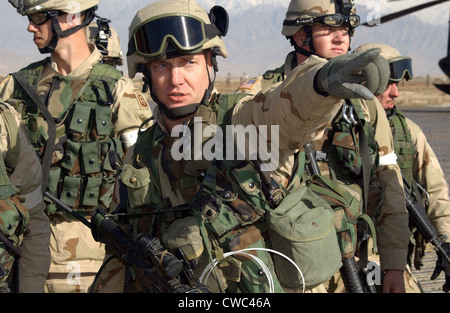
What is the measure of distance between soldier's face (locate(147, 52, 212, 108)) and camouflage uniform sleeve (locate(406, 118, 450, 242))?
8.29 ft

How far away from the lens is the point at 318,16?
4977 mm

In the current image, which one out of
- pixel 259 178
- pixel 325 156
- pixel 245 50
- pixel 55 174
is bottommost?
pixel 245 50

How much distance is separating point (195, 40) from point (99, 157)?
6.68 ft

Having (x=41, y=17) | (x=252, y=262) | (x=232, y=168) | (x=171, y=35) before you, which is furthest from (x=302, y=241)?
(x=41, y=17)

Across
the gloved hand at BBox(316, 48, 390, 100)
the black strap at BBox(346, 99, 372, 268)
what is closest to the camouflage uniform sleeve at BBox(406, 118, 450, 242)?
the black strap at BBox(346, 99, 372, 268)

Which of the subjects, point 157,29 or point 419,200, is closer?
point 157,29

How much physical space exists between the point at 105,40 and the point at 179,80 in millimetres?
4911

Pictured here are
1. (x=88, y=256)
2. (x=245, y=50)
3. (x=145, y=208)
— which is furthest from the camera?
(x=245, y=50)

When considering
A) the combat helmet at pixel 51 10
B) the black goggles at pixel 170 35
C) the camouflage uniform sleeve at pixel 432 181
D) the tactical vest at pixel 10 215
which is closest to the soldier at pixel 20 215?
the tactical vest at pixel 10 215

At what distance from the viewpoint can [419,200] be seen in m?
5.09

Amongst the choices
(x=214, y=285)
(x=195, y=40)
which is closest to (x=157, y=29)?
(x=195, y=40)

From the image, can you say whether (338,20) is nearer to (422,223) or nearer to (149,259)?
(422,223)

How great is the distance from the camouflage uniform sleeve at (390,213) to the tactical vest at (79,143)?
6.36 feet

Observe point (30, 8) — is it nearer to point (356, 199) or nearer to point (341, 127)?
point (341, 127)
